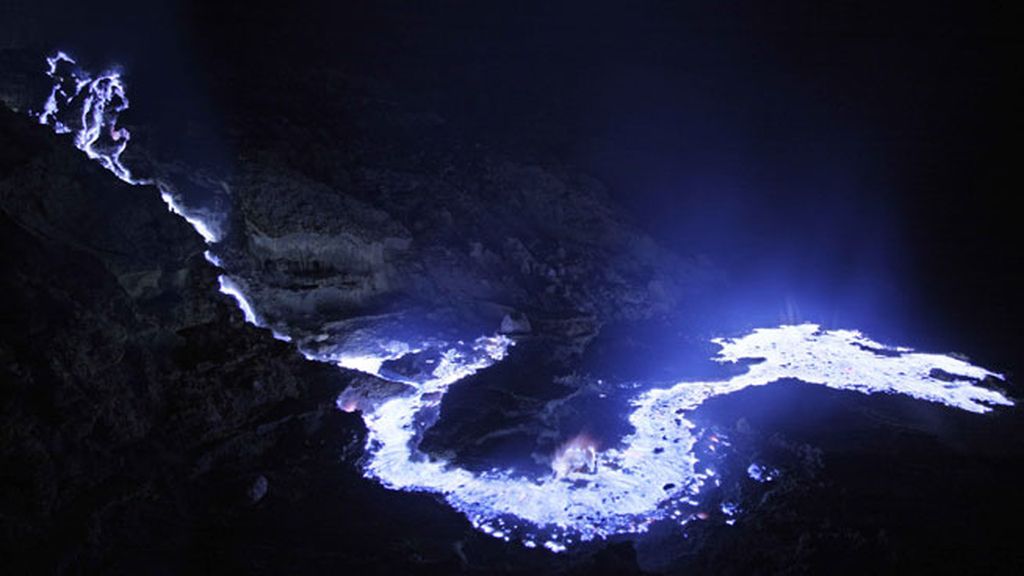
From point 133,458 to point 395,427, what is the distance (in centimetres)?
722

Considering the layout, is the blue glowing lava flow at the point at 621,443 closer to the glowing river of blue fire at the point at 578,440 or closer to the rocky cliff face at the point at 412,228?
the glowing river of blue fire at the point at 578,440

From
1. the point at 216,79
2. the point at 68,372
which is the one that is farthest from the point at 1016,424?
the point at 216,79

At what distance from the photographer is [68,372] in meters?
13.3

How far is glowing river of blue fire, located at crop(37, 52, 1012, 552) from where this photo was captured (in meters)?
14.7

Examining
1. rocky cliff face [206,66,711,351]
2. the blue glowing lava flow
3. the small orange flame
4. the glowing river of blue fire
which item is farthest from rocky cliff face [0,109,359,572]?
the small orange flame

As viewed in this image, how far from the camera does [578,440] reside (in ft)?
57.3

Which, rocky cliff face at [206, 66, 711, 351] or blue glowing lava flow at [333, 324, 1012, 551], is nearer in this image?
blue glowing lava flow at [333, 324, 1012, 551]

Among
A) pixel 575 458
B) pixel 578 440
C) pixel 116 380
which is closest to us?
Answer: pixel 116 380

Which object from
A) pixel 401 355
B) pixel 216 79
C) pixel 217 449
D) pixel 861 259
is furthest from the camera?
pixel 861 259

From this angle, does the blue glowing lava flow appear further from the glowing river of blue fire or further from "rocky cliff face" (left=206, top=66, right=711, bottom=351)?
"rocky cliff face" (left=206, top=66, right=711, bottom=351)

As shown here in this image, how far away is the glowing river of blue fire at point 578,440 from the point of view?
578 inches

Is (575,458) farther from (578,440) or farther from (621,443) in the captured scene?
(621,443)

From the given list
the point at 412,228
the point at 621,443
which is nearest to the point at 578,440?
the point at 621,443

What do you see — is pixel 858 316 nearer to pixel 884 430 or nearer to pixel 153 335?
pixel 884 430
